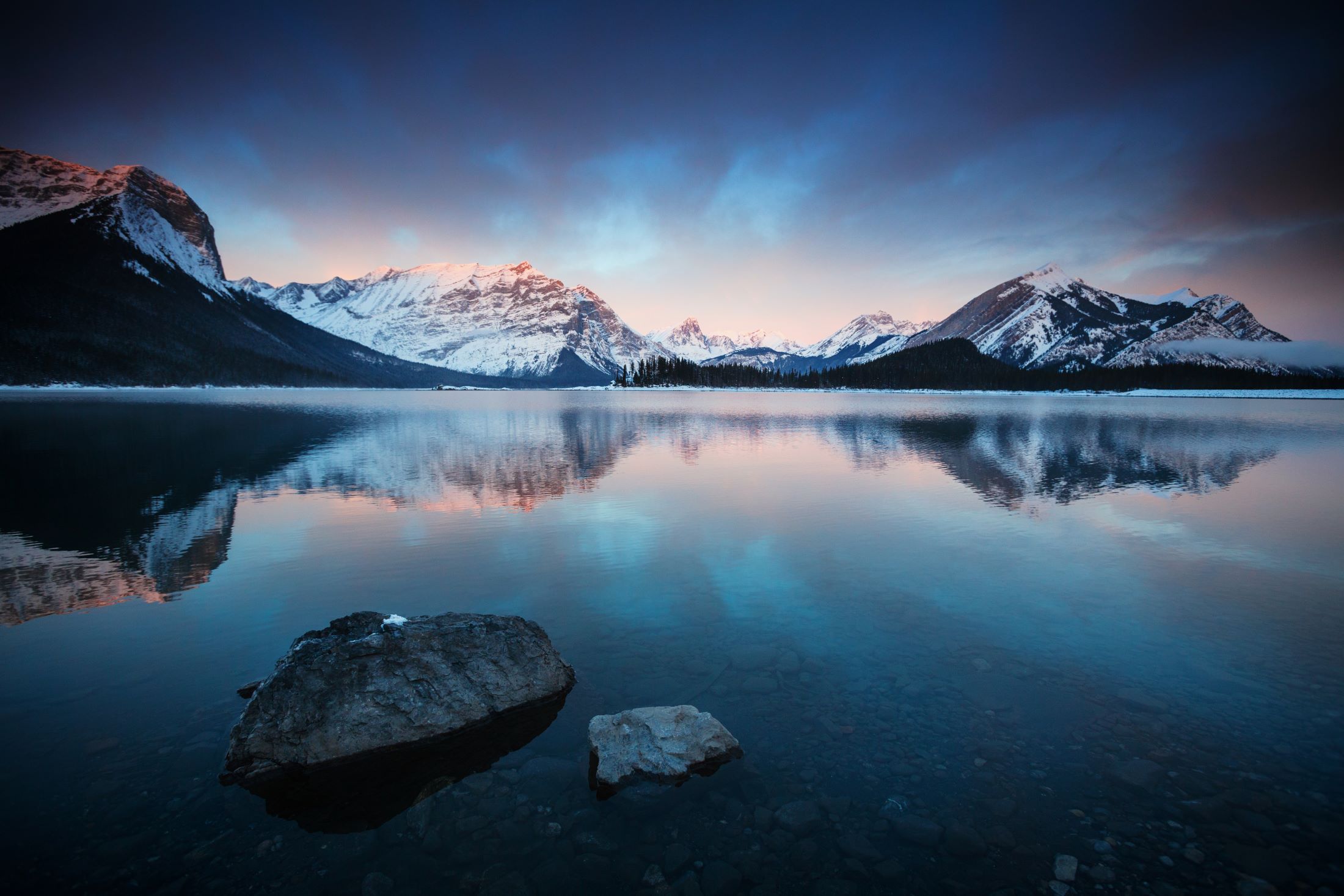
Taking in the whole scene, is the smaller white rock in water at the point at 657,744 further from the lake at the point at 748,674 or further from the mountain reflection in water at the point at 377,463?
the mountain reflection in water at the point at 377,463

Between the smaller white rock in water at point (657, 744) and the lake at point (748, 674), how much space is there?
274mm

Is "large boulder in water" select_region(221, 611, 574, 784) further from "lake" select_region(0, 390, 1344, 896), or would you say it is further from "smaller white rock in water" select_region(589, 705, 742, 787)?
"smaller white rock in water" select_region(589, 705, 742, 787)

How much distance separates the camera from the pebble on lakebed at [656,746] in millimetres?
7918

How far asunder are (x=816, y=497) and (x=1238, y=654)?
16.9 metres

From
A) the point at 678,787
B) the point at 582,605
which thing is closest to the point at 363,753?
the point at 678,787

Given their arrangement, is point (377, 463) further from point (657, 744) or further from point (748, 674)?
point (657, 744)

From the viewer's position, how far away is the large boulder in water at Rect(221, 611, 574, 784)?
823cm

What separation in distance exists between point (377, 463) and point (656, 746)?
35048 millimetres

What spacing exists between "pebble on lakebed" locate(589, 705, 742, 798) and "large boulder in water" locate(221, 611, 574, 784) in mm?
2005

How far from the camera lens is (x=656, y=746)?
26.9 ft

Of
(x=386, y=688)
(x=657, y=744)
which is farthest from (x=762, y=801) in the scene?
(x=386, y=688)

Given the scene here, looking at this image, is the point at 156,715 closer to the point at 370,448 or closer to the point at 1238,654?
the point at 1238,654

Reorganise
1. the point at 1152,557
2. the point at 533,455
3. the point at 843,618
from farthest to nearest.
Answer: the point at 533,455
the point at 1152,557
the point at 843,618

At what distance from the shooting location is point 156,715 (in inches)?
367
